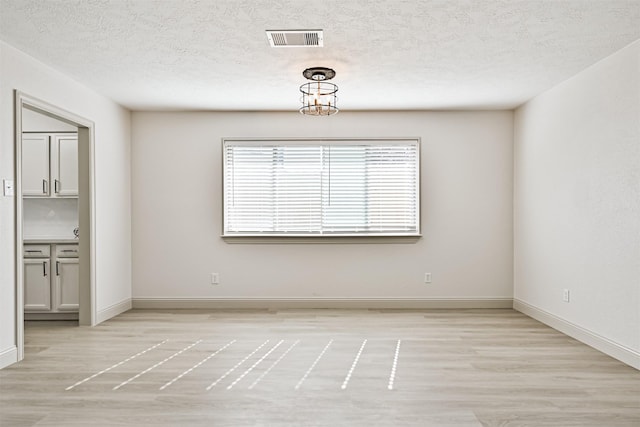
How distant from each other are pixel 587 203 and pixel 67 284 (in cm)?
517

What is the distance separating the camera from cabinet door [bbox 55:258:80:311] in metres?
5.47

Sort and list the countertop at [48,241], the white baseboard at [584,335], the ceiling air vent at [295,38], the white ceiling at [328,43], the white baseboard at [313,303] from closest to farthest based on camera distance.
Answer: the white ceiling at [328,43]
the ceiling air vent at [295,38]
the white baseboard at [584,335]
the countertop at [48,241]
the white baseboard at [313,303]

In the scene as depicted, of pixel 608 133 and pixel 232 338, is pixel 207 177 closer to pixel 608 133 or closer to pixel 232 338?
pixel 232 338

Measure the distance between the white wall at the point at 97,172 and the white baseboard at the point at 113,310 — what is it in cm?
3

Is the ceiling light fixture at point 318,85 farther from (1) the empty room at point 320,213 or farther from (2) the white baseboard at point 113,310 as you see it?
(2) the white baseboard at point 113,310

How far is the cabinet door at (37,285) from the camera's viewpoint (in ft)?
17.9

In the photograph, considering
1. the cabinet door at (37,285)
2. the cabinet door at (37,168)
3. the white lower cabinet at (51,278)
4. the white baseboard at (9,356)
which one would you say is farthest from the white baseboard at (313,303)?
the white baseboard at (9,356)

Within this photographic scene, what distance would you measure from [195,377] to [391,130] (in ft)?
12.8

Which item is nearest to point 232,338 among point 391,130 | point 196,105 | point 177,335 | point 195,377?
point 177,335

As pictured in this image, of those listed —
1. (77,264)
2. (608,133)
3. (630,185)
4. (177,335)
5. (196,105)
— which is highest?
(196,105)

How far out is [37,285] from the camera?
5492 mm

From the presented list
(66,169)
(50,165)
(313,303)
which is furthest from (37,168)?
(313,303)

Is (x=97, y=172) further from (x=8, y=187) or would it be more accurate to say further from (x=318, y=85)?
(x=318, y=85)

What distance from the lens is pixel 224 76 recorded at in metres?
4.74
